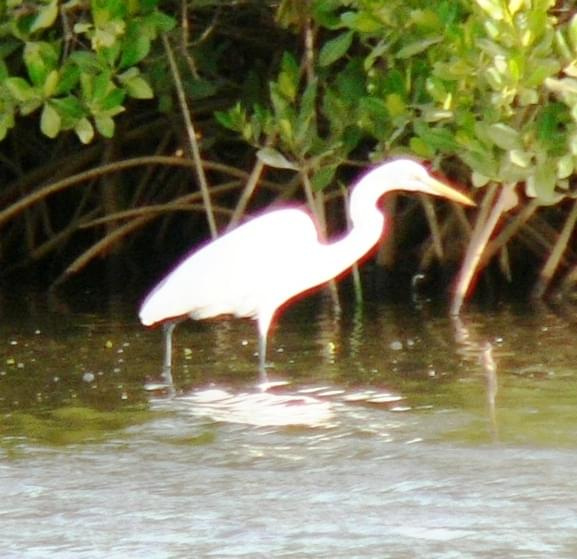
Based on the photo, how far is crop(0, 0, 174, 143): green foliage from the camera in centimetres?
722

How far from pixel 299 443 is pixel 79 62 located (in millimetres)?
2466

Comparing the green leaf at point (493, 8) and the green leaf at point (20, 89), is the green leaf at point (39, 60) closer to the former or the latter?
the green leaf at point (20, 89)

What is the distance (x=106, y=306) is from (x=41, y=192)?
779mm

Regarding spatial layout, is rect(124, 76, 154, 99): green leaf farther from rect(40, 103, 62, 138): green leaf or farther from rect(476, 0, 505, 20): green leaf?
rect(476, 0, 505, 20): green leaf

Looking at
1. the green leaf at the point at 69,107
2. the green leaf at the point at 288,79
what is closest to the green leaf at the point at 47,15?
the green leaf at the point at 69,107

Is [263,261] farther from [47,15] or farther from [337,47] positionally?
[47,15]

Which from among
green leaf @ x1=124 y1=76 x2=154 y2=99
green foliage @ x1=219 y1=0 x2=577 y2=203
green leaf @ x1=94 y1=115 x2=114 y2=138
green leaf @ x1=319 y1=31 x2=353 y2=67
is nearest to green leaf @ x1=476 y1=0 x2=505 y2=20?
green foliage @ x1=219 y1=0 x2=577 y2=203

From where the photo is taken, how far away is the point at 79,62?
738 centimetres

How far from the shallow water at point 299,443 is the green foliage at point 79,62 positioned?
113cm

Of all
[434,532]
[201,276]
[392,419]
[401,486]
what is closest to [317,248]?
[201,276]

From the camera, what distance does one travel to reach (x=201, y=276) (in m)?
7.57

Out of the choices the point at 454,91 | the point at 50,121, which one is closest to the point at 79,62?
the point at 50,121

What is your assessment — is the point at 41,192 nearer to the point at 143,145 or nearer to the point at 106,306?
the point at 106,306

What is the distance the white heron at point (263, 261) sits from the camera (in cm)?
755
